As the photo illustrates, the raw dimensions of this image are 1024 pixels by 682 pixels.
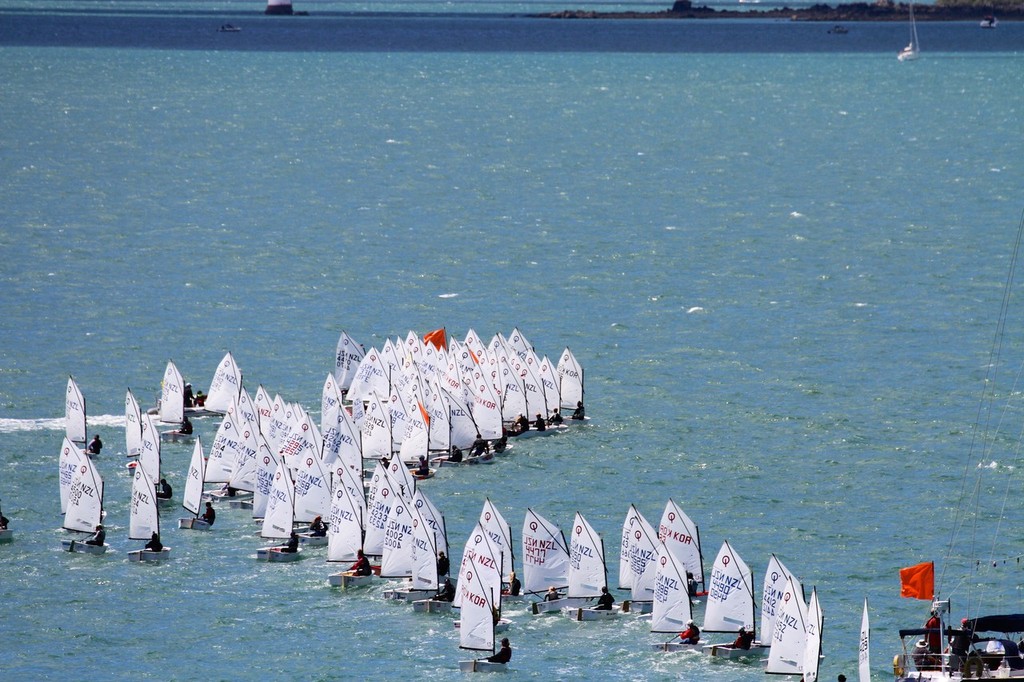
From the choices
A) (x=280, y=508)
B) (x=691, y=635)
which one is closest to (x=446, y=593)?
(x=280, y=508)

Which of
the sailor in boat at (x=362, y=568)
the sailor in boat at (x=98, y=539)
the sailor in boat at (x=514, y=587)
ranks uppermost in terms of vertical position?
the sailor in boat at (x=98, y=539)

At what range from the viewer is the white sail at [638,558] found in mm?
72562

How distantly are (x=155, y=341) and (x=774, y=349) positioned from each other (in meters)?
40.0

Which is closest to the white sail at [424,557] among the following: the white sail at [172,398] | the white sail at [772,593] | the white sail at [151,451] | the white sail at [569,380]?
the white sail at [772,593]

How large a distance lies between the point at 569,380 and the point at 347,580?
27.8 metres

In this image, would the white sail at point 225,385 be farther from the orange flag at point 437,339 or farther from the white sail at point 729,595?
the white sail at point 729,595

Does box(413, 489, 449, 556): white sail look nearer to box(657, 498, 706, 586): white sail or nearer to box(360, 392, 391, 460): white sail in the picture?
box(657, 498, 706, 586): white sail

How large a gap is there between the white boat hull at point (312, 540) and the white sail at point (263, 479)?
110 inches

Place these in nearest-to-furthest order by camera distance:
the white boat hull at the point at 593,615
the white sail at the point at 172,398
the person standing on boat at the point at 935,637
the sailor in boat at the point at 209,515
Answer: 1. the person standing on boat at the point at 935,637
2. the white boat hull at the point at 593,615
3. the sailor in boat at the point at 209,515
4. the white sail at the point at 172,398

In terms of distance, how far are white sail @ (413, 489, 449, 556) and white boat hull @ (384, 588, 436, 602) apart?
1961mm

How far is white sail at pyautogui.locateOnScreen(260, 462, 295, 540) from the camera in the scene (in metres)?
79.0

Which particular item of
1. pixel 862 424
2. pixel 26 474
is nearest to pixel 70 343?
pixel 26 474

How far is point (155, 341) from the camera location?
121875 millimetres

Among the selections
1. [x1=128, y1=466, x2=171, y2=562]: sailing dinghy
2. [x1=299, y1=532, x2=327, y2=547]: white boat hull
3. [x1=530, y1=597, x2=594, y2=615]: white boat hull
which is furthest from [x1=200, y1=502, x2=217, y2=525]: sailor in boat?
[x1=530, y1=597, x2=594, y2=615]: white boat hull
